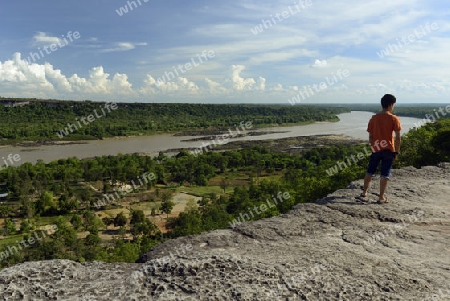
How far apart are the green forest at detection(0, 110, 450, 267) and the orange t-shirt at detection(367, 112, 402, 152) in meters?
6.99

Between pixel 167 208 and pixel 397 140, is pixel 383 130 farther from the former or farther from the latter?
pixel 167 208

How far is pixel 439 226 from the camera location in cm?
497

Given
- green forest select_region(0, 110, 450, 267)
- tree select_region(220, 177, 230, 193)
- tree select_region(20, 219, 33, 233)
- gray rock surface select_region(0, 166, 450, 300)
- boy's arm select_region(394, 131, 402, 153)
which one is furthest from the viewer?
tree select_region(220, 177, 230, 193)

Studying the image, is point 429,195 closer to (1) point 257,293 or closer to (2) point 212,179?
(1) point 257,293

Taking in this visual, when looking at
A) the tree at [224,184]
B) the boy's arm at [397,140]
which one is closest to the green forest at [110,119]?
the tree at [224,184]

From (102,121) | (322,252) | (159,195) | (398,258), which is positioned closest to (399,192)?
(398,258)

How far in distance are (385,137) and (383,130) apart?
0.12m

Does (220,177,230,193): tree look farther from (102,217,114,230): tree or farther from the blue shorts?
the blue shorts

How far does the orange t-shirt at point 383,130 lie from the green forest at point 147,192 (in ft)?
22.9

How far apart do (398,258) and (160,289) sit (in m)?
2.68

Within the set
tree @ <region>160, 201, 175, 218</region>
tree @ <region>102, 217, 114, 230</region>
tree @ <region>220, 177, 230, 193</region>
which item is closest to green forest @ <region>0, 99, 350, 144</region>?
tree @ <region>220, 177, 230, 193</region>

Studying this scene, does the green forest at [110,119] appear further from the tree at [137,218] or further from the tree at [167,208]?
the tree at [137,218]

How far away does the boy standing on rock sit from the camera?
18.7 feet

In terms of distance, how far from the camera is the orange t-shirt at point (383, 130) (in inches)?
225
